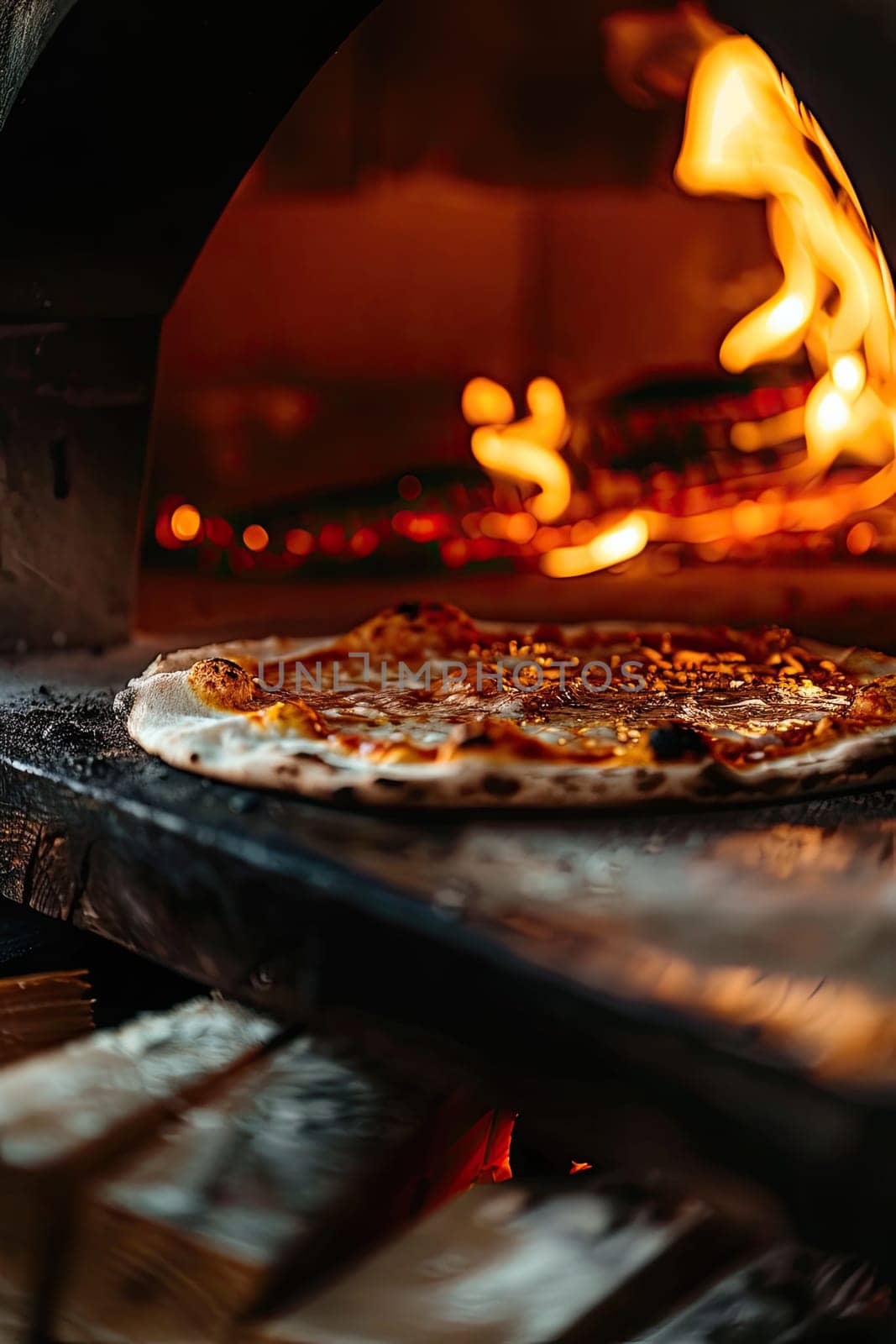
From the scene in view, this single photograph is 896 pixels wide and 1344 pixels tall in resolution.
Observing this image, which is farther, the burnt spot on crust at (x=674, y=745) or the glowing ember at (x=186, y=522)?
the glowing ember at (x=186, y=522)

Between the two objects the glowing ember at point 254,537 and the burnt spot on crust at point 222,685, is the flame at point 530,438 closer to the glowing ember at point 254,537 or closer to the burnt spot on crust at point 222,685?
the glowing ember at point 254,537

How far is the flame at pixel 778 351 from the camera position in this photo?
6.45 ft

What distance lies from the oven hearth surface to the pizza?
3cm

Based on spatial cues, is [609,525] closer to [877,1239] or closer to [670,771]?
[670,771]

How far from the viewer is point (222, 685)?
1.51m

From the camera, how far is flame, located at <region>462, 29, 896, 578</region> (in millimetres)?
1966

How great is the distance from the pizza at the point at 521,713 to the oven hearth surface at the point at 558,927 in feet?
0.10

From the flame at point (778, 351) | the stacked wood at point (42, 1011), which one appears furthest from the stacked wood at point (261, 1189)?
the flame at point (778, 351)

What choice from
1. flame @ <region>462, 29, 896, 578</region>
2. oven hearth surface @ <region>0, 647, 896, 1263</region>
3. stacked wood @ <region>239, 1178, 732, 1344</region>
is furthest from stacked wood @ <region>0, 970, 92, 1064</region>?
flame @ <region>462, 29, 896, 578</region>

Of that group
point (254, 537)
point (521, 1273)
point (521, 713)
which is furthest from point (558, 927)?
Answer: point (254, 537)

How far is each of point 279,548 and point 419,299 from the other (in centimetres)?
52

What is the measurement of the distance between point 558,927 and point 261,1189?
0.93 feet

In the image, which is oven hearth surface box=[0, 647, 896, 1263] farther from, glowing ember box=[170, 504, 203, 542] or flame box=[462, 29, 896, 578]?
glowing ember box=[170, 504, 203, 542]

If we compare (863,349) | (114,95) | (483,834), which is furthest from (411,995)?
(863,349)
